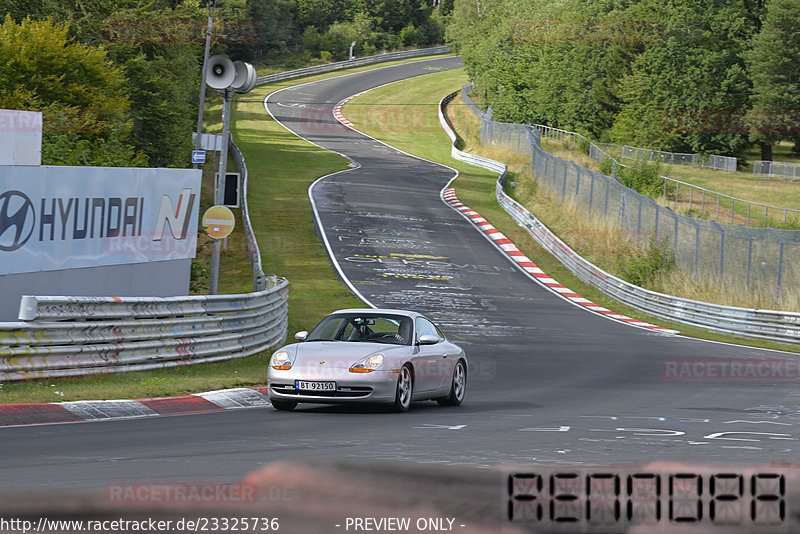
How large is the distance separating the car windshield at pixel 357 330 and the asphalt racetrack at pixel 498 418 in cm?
97

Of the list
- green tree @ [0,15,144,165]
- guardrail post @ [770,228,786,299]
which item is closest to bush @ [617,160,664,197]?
guardrail post @ [770,228,786,299]

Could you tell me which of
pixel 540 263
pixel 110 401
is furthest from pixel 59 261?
pixel 540 263

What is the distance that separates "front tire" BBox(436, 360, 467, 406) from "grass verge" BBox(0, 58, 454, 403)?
9.86ft

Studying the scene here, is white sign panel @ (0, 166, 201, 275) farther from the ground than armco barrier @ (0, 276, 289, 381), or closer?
farther from the ground

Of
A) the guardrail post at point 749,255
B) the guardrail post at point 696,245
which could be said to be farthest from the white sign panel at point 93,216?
the guardrail post at point 696,245

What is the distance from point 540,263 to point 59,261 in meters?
26.9

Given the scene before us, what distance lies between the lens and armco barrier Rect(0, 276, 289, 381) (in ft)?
41.4

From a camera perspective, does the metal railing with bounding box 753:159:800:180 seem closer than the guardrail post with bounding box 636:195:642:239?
No

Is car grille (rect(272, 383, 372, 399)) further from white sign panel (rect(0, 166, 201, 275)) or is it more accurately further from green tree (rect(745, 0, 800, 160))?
green tree (rect(745, 0, 800, 160))

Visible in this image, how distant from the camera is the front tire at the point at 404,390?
40.4 feet

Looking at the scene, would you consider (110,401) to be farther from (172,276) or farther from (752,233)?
(752,233)

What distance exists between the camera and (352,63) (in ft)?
405

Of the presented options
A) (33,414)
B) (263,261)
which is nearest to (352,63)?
(263,261)

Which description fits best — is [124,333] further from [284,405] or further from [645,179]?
[645,179]
